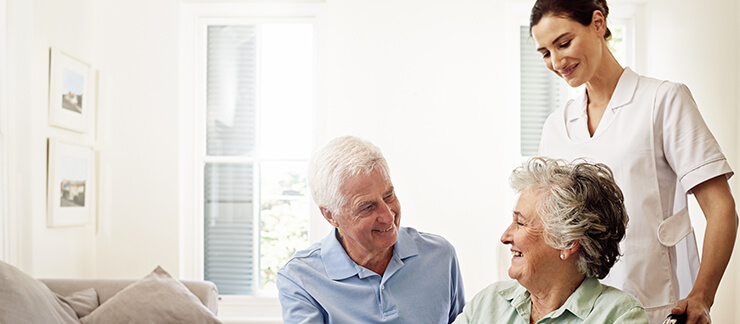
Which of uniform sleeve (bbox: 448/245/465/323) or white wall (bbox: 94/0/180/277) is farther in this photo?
white wall (bbox: 94/0/180/277)

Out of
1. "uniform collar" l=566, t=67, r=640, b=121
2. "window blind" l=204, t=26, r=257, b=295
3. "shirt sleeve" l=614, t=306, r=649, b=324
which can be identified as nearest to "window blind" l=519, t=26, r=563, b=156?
"window blind" l=204, t=26, r=257, b=295

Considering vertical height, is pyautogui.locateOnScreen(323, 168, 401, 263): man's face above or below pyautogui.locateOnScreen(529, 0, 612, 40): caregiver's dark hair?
below

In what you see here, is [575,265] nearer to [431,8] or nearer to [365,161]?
[365,161]

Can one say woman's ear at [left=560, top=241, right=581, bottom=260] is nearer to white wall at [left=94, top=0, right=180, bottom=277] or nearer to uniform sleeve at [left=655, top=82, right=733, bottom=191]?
uniform sleeve at [left=655, top=82, right=733, bottom=191]

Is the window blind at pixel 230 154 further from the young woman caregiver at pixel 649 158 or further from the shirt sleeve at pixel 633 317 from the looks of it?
the shirt sleeve at pixel 633 317

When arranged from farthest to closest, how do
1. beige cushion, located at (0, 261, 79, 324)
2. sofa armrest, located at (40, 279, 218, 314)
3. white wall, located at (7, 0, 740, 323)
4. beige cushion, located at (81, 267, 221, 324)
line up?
white wall, located at (7, 0, 740, 323) < sofa armrest, located at (40, 279, 218, 314) < beige cushion, located at (81, 267, 221, 324) < beige cushion, located at (0, 261, 79, 324)

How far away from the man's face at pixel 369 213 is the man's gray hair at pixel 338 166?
0.05 ft

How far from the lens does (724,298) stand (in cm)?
392

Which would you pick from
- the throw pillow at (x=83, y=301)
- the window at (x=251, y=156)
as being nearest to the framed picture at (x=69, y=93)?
the window at (x=251, y=156)

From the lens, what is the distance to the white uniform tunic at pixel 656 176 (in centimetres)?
176

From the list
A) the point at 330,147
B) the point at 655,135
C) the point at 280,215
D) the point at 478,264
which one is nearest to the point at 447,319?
the point at 330,147

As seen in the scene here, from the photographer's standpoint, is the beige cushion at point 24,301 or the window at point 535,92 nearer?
the beige cushion at point 24,301

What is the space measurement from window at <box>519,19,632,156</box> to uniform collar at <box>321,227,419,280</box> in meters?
2.32

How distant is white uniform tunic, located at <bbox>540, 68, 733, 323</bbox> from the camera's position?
1760 millimetres
